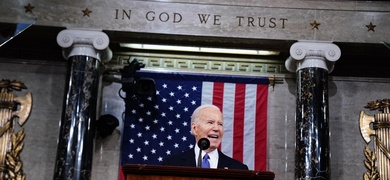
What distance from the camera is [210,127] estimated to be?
399 inches

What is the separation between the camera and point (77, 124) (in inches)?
477

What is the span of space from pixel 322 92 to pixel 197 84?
2456 millimetres

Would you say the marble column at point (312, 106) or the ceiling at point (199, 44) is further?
the ceiling at point (199, 44)

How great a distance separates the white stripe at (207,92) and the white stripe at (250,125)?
2.20 ft

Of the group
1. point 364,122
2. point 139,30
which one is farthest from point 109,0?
point 364,122

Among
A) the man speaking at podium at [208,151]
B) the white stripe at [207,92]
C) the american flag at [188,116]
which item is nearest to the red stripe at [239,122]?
the american flag at [188,116]

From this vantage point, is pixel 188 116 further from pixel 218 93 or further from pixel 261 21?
pixel 261 21

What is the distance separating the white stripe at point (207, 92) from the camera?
1356cm

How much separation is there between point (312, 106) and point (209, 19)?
7.99ft

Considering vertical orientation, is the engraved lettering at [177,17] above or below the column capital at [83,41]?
above

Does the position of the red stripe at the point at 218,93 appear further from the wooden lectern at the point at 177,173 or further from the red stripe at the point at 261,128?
the wooden lectern at the point at 177,173

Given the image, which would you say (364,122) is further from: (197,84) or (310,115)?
(197,84)

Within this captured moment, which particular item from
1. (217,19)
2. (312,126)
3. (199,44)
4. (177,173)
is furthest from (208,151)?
(199,44)

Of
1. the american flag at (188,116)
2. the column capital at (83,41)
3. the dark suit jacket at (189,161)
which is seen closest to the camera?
the dark suit jacket at (189,161)
